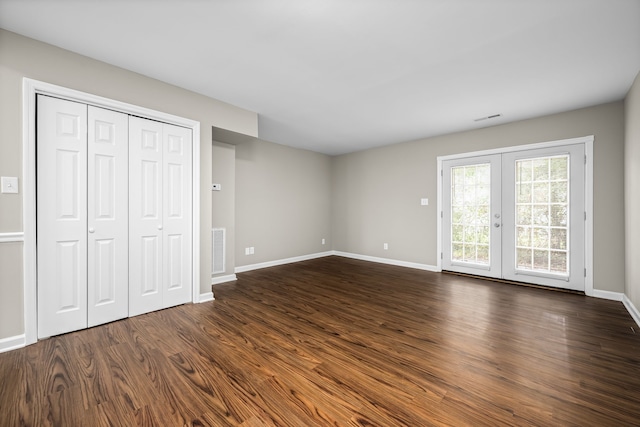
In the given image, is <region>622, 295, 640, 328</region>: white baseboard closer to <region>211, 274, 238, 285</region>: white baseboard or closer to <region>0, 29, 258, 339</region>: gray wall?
<region>211, 274, 238, 285</region>: white baseboard

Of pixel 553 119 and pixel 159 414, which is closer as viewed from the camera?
pixel 159 414

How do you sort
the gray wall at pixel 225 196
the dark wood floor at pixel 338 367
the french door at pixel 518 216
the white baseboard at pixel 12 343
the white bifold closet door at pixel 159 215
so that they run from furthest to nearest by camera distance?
the gray wall at pixel 225 196, the french door at pixel 518 216, the white bifold closet door at pixel 159 215, the white baseboard at pixel 12 343, the dark wood floor at pixel 338 367

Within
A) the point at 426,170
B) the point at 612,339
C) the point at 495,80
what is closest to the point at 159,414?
the point at 612,339

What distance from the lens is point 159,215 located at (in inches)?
120

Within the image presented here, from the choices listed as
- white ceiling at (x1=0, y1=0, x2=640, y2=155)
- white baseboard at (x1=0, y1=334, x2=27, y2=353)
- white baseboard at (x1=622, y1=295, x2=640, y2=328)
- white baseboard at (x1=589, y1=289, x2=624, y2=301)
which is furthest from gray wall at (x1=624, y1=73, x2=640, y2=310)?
white baseboard at (x1=0, y1=334, x2=27, y2=353)

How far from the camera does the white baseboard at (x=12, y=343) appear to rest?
2129 mm

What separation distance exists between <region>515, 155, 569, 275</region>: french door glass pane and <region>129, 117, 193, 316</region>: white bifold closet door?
487cm

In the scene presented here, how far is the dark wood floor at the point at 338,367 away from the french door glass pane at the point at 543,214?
2.79 feet

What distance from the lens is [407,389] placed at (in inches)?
67.6

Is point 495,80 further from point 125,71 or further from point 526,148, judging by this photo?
point 125,71

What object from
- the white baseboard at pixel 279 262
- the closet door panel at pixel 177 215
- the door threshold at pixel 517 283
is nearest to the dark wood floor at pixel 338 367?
the closet door panel at pixel 177 215

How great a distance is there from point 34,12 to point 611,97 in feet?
19.5

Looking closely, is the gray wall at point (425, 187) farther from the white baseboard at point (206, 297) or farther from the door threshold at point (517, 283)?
the white baseboard at point (206, 297)

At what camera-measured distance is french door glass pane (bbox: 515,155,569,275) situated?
3859 mm
